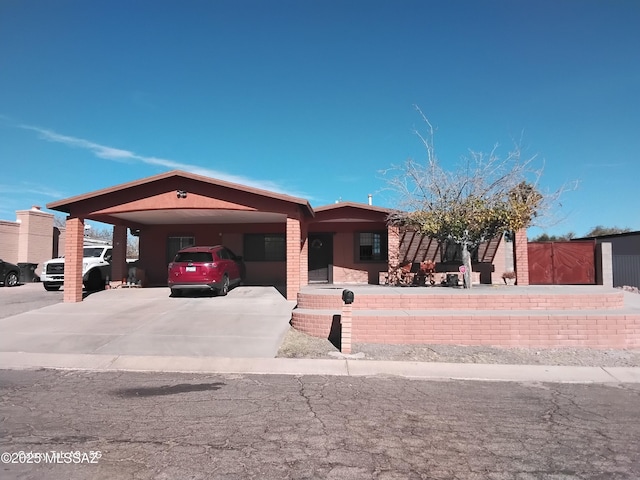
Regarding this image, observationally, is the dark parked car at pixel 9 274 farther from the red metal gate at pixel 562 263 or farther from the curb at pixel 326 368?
the red metal gate at pixel 562 263

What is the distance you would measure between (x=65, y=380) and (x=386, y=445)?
5393 millimetres

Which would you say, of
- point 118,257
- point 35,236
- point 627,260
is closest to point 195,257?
point 118,257

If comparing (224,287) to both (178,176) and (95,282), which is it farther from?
(95,282)

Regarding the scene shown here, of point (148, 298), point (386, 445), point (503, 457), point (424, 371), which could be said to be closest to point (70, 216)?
point (148, 298)

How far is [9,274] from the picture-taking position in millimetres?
21266

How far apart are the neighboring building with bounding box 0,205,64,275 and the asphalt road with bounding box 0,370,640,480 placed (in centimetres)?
2153

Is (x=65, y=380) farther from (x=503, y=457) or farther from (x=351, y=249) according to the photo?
(x=351, y=249)

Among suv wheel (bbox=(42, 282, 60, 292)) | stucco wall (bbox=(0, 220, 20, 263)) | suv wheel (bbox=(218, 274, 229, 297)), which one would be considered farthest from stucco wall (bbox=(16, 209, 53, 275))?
suv wheel (bbox=(218, 274, 229, 297))

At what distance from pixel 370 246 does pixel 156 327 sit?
408 inches

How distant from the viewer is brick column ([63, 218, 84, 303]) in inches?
544

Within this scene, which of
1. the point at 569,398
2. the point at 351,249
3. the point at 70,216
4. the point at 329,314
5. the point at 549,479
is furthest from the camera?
the point at 351,249

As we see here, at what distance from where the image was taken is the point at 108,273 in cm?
1888

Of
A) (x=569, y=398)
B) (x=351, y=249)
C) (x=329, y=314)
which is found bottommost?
(x=569, y=398)

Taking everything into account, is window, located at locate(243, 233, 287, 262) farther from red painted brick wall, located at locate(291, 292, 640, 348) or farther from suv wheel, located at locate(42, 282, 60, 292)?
red painted brick wall, located at locate(291, 292, 640, 348)
